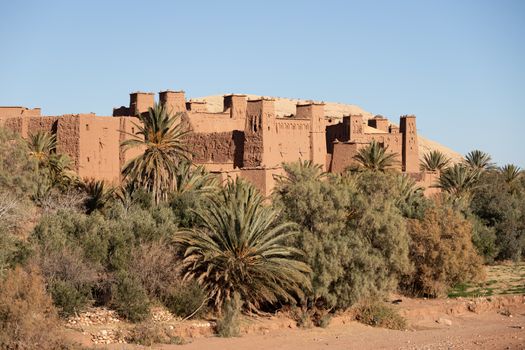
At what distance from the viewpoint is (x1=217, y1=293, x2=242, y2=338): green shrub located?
72.7ft

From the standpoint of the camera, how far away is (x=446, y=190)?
155 feet

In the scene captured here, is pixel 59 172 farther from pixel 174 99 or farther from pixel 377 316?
pixel 377 316

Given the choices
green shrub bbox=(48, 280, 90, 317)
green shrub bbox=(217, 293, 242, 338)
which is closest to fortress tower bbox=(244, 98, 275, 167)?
green shrub bbox=(217, 293, 242, 338)

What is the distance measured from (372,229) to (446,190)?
72.8 feet

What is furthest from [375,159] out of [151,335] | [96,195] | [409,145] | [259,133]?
[151,335]

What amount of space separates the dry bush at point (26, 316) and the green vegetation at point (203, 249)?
25 millimetres

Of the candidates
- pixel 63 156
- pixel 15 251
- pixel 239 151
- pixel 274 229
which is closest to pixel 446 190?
pixel 239 151

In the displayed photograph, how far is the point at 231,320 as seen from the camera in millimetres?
22266

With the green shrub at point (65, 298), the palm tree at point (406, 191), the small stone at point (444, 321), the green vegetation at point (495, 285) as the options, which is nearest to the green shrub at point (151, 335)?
the green shrub at point (65, 298)

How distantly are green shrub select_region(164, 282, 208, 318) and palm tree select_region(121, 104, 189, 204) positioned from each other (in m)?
6.53

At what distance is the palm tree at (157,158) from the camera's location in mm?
29094

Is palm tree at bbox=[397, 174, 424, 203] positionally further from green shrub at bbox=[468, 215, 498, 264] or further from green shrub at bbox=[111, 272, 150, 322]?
green shrub at bbox=[111, 272, 150, 322]

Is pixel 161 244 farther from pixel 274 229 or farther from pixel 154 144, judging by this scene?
pixel 154 144

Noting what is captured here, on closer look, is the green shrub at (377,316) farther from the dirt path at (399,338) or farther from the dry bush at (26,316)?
the dry bush at (26,316)
